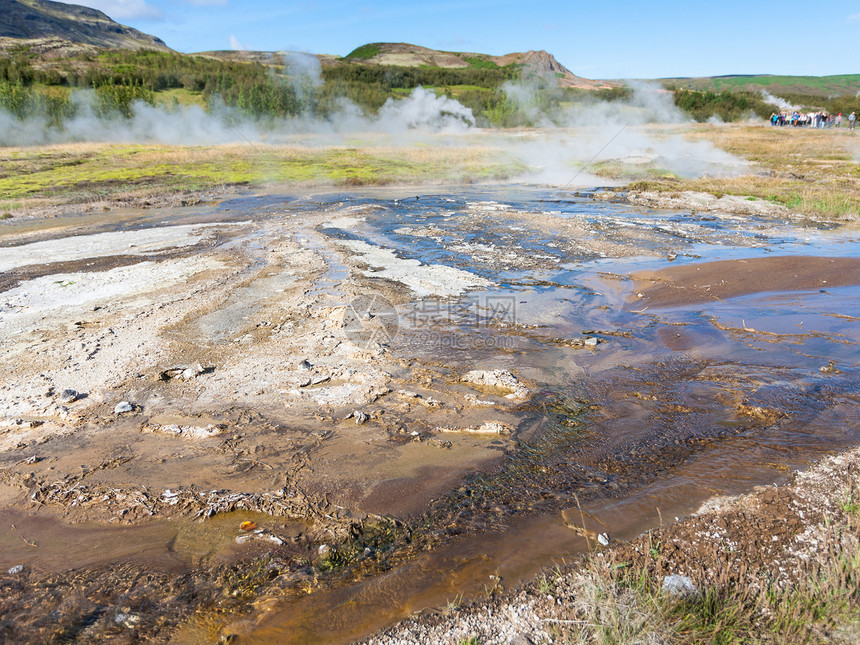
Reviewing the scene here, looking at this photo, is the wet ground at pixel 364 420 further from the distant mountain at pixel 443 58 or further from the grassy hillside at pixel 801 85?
the distant mountain at pixel 443 58

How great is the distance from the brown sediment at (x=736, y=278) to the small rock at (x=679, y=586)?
520cm

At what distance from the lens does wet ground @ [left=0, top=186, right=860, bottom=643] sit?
2.83m

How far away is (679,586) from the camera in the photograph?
256 centimetres

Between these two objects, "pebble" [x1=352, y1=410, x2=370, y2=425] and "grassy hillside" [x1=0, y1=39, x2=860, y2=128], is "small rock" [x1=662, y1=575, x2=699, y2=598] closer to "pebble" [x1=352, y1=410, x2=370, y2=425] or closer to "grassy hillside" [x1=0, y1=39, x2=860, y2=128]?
"pebble" [x1=352, y1=410, x2=370, y2=425]

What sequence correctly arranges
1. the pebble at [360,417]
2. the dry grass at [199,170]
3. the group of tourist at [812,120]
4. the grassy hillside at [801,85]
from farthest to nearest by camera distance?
the grassy hillside at [801,85], the group of tourist at [812,120], the dry grass at [199,170], the pebble at [360,417]

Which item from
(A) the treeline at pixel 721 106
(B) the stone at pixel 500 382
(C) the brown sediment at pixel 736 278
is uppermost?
(A) the treeline at pixel 721 106

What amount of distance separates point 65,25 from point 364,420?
5553 inches

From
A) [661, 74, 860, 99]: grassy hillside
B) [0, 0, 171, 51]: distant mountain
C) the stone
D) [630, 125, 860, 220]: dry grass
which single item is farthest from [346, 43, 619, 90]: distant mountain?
the stone

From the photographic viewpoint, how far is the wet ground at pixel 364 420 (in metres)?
2.83

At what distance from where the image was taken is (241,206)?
1639 centimetres

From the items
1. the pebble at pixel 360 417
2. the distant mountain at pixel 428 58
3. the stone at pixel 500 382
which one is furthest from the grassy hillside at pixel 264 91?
the pebble at pixel 360 417

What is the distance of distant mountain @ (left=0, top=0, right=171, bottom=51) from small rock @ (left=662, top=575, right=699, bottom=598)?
111m

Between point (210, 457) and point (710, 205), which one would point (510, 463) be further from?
point (710, 205)

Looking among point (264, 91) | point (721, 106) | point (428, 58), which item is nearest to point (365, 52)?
point (428, 58)
